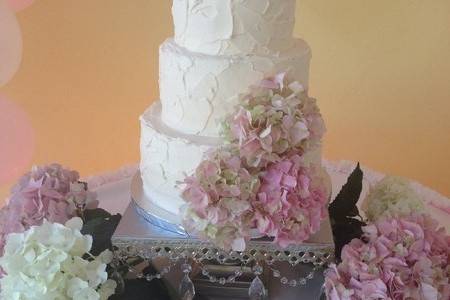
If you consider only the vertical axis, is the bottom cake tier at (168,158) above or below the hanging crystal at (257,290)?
above

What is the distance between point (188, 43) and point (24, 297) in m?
0.53

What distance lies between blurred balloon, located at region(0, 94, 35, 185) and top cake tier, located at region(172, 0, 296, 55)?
123 centimetres

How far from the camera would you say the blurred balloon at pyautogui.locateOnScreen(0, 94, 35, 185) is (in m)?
2.07

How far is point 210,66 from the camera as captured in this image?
1.02 meters

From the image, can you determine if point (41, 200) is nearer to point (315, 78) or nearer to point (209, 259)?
point (209, 259)

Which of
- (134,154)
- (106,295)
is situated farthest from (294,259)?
(134,154)

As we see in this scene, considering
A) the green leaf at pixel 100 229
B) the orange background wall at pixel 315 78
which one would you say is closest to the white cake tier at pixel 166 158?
the green leaf at pixel 100 229

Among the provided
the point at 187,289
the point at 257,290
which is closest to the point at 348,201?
the point at 257,290

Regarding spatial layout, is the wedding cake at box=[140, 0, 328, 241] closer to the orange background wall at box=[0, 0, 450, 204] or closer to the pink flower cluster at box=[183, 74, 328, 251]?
the pink flower cluster at box=[183, 74, 328, 251]

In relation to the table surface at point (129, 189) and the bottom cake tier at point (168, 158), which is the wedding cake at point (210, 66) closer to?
the bottom cake tier at point (168, 158)

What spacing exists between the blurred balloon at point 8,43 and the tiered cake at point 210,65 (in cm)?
106

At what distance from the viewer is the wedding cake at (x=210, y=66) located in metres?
1.02

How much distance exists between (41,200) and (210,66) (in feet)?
1.42

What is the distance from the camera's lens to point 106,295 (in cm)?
102
